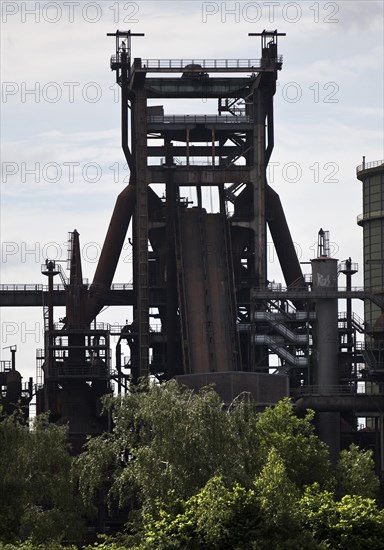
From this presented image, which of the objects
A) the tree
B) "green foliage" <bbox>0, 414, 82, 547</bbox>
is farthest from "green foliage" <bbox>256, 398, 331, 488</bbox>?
"green foliage" <bbox>0, 414, 82, 547</bbox>

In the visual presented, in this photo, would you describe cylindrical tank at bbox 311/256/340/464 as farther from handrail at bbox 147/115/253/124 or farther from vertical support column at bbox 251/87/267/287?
handrail at bbox 147/115/253/124

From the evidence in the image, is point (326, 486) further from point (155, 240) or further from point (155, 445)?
point (155, 240)

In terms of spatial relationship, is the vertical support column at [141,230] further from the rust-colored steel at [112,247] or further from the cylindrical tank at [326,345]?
the cylindrical tank at [326,345]

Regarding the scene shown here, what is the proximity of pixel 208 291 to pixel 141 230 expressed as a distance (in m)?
6.10

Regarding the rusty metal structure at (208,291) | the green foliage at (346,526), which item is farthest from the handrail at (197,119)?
the green foliage at (346,526)

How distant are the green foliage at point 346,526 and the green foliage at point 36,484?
591 inches

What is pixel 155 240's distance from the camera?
117 metres

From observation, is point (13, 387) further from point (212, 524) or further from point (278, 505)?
point (212, 524)

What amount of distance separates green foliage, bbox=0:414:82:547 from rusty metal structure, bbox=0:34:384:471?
89.7 ft

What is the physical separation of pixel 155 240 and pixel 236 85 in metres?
12.1

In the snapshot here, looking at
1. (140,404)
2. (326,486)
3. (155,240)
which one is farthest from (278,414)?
(155,240)

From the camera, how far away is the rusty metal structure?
361ft

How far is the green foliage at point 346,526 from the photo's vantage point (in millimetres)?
56344

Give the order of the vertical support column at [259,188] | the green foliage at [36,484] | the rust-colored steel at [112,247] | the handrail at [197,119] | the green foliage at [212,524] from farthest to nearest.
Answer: the handrail at [197,119] < the vertical support column at [259,188] < the rust-colored steel at [112,247] < the green foliage at [36,484] < the green foliage at [212,524]
